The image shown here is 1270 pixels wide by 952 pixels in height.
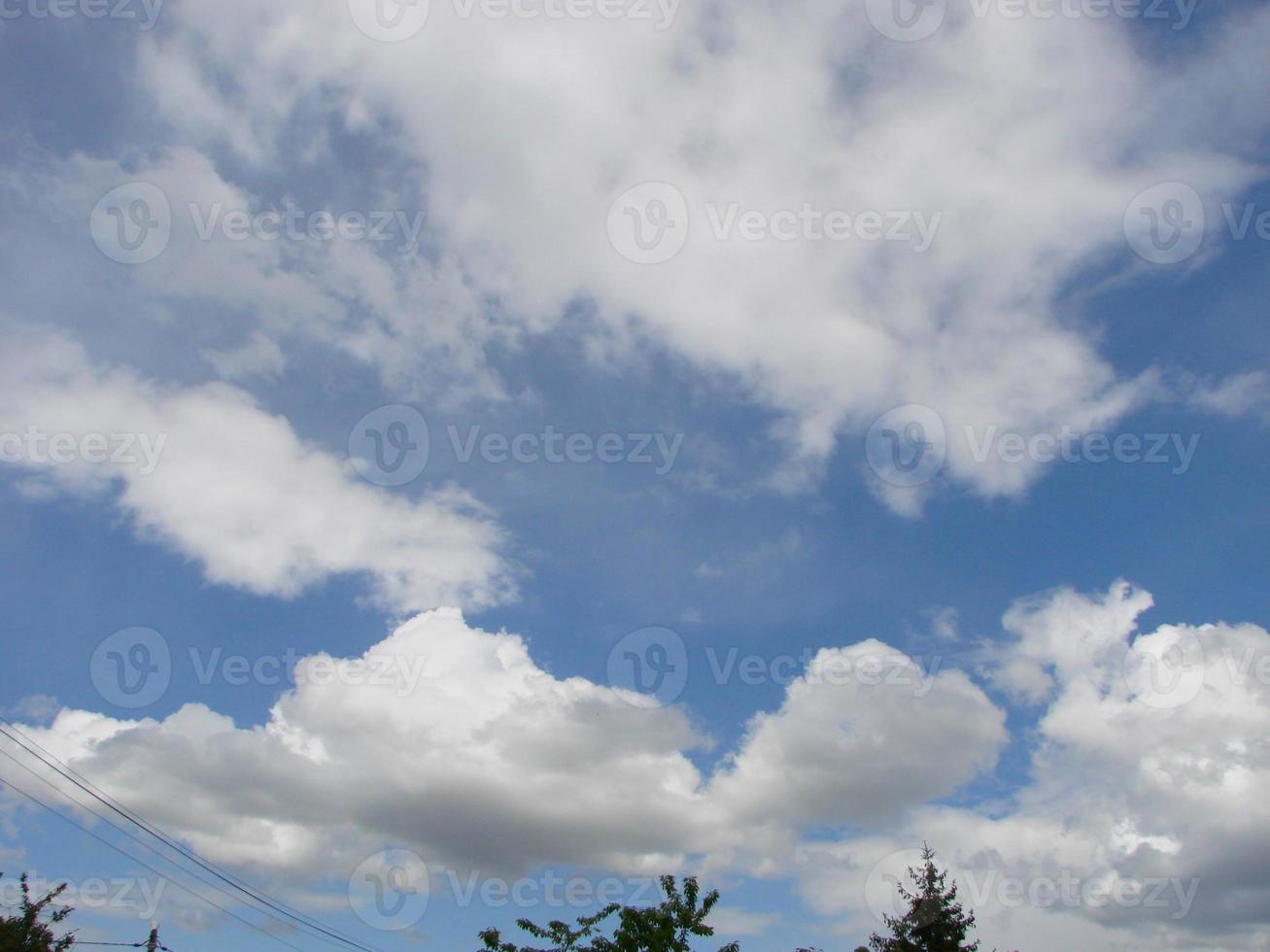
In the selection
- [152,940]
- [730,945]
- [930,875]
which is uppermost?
[930,875]

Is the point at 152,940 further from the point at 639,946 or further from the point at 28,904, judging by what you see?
the point at 639,946

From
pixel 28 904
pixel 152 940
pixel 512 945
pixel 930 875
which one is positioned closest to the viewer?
pixel 512 945

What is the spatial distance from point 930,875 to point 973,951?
109 inches

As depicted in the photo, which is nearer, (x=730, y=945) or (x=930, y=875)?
(x=730, y=945)

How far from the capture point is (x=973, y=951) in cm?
2884

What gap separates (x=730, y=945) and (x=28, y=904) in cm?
3247

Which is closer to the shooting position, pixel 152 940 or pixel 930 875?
pixel 930 875

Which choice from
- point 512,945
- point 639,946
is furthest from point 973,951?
point 512,945

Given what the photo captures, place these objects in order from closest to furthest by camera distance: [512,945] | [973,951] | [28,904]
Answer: [512,945], [973,951], [28,904]

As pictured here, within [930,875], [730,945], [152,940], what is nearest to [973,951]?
[930,875]

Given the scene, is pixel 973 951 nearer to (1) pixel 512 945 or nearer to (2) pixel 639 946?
(2) pixel 639 946

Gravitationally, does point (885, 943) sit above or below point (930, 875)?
below

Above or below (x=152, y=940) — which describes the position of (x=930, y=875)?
above

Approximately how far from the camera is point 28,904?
35938mm
